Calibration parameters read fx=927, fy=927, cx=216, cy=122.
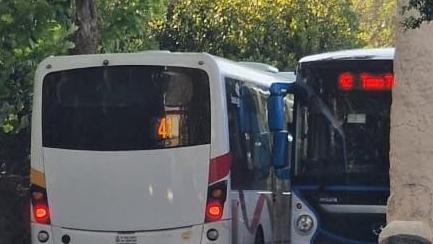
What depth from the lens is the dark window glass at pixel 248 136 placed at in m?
9.87

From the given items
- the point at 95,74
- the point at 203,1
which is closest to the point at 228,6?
the point at 203,1

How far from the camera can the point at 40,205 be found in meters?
9.55

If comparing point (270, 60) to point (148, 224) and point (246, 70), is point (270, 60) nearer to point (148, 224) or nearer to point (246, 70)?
point (246, 70)

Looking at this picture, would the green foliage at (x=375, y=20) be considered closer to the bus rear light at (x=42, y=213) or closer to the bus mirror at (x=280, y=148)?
the bus mirror at (x=280, y=148)

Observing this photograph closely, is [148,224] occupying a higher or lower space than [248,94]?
lower

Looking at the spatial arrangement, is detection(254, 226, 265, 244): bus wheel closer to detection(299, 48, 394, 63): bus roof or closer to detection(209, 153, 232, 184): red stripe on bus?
detection(209, 153, 232, 184): red stripe on bus

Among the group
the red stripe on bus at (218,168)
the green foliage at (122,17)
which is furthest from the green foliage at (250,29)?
the red stripe on bus at (218,168)

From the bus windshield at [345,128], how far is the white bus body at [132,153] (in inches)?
32.8

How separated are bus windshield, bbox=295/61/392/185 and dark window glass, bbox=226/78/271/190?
0.75 metres

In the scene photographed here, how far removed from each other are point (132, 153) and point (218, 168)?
35.1 inches

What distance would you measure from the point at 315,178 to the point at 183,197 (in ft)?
4.52

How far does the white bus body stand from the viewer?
9242mm

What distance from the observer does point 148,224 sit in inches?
366

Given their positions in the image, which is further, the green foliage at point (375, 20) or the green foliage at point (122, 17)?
the green foliage at point (375, 20)
